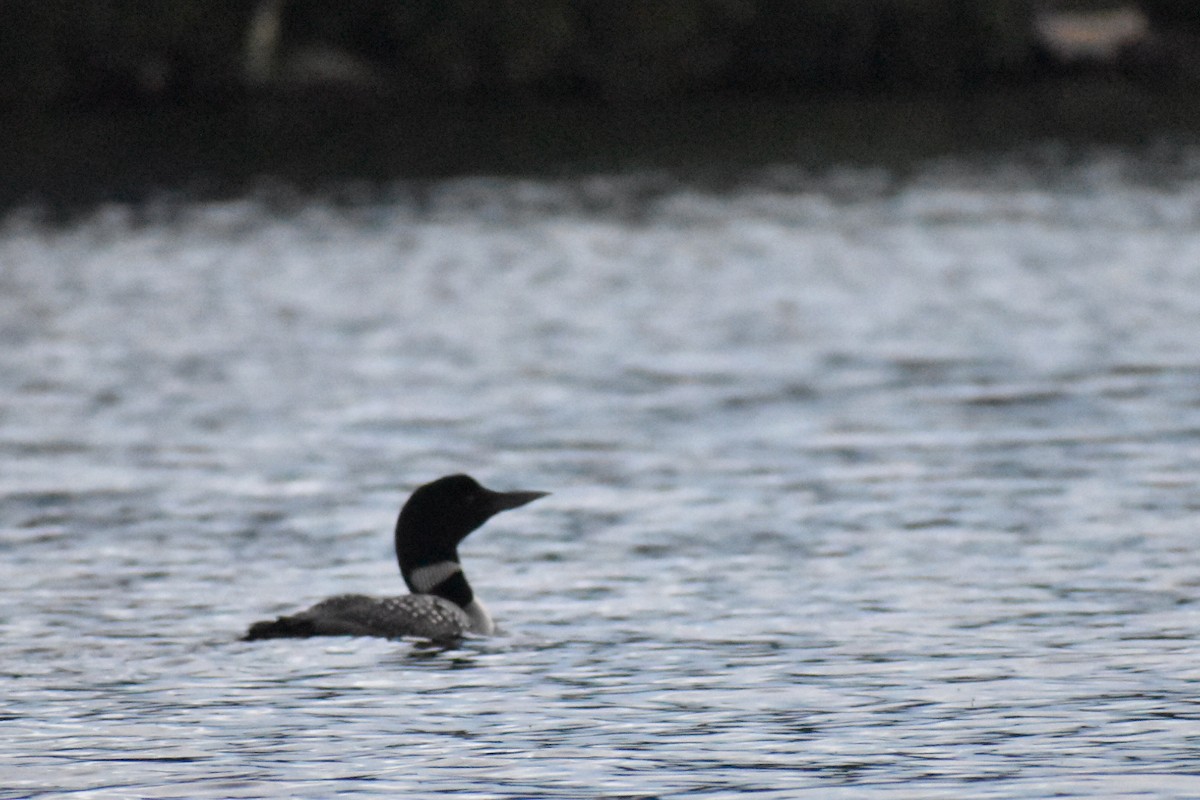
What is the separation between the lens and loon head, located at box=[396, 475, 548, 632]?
44.6 ft

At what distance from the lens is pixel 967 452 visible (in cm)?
1941

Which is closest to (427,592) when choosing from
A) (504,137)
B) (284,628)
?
(284,628)

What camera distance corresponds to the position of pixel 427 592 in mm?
13602

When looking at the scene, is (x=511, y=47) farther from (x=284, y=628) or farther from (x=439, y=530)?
(x=284, y=628)

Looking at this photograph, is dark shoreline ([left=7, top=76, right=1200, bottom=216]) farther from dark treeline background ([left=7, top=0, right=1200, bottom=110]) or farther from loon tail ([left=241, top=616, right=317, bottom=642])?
loon tail ([left=241, top=616, right=317, bottom=642])

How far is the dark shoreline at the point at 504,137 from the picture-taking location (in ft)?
174

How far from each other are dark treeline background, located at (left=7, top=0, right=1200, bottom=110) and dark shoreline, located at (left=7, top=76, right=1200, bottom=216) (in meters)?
1.47

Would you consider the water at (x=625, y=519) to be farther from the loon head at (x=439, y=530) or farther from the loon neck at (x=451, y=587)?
the loon head at (x=439, y=530)

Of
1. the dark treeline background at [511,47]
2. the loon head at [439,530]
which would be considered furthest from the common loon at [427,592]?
the dark treeline background at [511,47]

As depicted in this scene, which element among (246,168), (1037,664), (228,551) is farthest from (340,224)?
(1037,664)

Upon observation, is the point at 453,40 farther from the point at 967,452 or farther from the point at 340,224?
the point at 967,452

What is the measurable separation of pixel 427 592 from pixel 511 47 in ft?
196

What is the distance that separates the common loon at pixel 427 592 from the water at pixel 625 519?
0.44 feet

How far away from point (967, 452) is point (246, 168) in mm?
37265
